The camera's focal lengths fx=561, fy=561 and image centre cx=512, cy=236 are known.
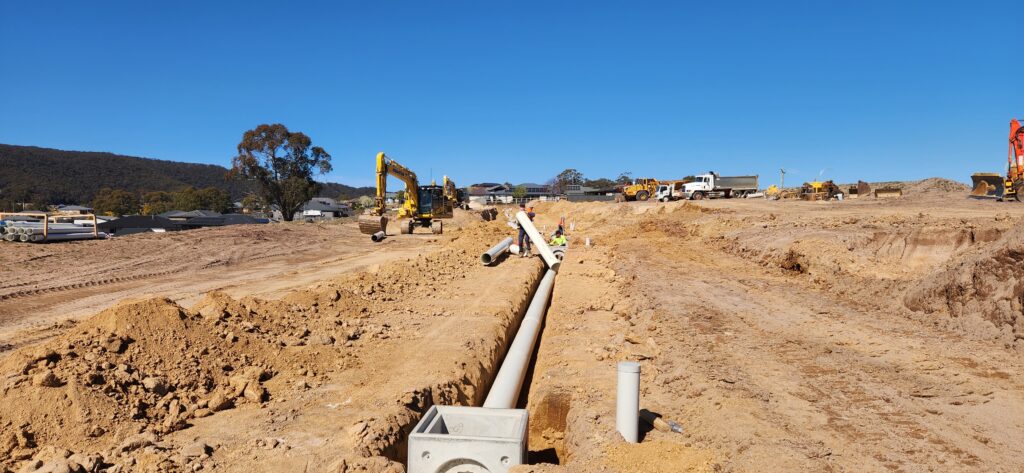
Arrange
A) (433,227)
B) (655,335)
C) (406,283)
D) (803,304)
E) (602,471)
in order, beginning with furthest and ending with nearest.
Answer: (433,227) → (406,283) → (803,304) → (655,335) → (602,471)

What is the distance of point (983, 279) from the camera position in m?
7.83

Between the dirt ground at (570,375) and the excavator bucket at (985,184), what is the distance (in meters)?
20.6

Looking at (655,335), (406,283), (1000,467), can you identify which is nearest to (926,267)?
(655,335)

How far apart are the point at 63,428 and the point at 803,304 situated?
9857 millimetres

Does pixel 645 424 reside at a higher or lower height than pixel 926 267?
lower

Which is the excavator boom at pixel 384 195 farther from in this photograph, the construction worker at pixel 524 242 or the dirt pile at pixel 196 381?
the dirt pile at pixel 196 381

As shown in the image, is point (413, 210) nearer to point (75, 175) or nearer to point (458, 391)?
point (458, 391)

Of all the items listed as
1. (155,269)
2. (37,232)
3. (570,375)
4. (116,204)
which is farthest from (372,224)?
(116,204)

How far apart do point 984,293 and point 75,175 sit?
359ft

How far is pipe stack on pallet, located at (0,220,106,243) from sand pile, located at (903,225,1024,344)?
78.0ft

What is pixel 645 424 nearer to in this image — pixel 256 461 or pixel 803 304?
pixel 256 461

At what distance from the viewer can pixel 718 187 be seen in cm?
4303

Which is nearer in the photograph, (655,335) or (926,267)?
(655,335)

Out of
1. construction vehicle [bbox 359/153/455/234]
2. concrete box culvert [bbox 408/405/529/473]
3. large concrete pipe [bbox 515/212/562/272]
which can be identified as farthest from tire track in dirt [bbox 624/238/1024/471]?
construction vehicle [bbox 359/153/455/234]
